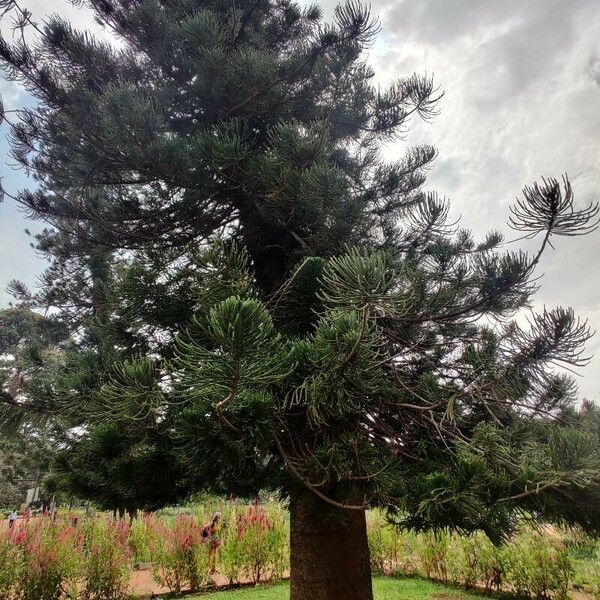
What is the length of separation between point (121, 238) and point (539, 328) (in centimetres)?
Answer: 334

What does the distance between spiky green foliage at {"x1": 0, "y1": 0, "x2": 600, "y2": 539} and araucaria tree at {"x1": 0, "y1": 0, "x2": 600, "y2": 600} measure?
2 cm

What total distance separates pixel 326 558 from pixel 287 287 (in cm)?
189

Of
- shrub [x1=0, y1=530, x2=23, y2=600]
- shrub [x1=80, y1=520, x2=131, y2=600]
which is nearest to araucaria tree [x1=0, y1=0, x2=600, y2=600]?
shrub [x1=0, y1=530, x2=23, y2=600]

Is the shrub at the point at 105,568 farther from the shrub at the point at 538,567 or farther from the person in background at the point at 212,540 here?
the shrub at the point at 538,567

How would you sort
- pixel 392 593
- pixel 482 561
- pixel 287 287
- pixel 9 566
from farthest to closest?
pixel 482 561, pixel 392 593, pixel 9 566, pixel 287 287

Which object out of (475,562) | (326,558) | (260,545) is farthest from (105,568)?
(475,562)

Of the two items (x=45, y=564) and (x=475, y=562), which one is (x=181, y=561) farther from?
(x=475, y=562)

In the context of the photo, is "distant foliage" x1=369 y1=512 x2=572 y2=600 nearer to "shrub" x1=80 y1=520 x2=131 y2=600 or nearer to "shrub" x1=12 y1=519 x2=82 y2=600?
"shrub" x1=80 y1=520 x2=131 y2=600

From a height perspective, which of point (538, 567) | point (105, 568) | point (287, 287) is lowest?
point (538, 567)

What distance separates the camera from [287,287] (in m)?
2.86

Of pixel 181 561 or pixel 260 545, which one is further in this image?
pixel 260 545

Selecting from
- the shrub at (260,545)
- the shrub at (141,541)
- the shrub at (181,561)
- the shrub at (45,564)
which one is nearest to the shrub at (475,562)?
the shrub at (260,545)

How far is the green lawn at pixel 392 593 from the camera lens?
545 cm

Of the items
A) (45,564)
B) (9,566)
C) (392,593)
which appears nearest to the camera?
(9,566)
